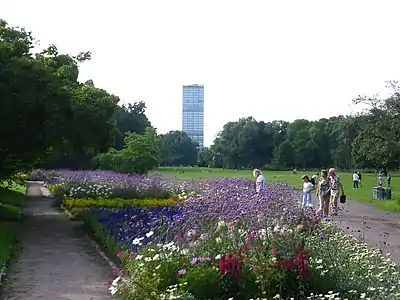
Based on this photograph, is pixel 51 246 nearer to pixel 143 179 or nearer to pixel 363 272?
pixel 363 272

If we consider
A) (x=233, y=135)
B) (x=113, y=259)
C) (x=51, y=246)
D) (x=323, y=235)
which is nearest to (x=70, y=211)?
(x=51, y=246)

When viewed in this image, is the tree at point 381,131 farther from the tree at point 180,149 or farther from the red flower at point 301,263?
the tree at point 180,149

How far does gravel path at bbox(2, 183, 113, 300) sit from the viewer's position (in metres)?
9.21

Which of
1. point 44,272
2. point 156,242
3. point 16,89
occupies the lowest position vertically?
point 44,272

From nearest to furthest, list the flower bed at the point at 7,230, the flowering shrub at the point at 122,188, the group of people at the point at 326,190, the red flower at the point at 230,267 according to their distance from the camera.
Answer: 1. the red flower at the point at 230,267
2. the flower bed at the point at 7,230
3. the group of people at the point at 326,190
4. the flowering shrub at the point at 122,188

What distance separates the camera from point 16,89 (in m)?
17.0

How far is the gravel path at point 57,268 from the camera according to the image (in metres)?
9.21

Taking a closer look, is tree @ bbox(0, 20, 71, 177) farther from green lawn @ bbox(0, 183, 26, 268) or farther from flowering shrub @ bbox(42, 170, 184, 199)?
flowering shrub @ bbox(42, 170, 184, 199)

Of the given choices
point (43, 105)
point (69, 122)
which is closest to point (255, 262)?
point (43, 105)

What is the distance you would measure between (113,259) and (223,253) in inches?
164

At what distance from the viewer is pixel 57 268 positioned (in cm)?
1133

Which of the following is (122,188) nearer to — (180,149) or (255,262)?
(255,262)

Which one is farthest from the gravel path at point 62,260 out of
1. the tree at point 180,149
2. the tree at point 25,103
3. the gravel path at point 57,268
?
the tree at point 180,149

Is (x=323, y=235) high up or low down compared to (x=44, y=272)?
up
